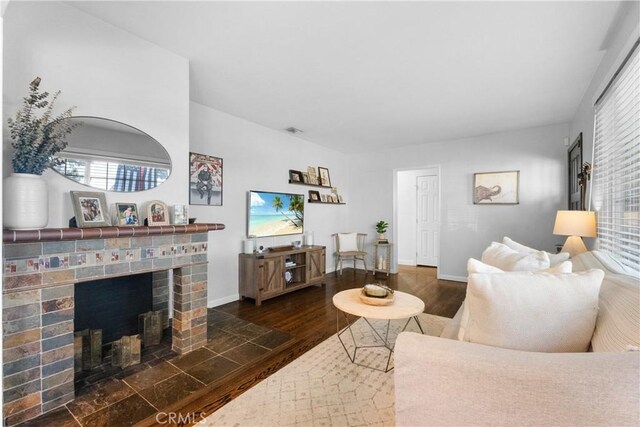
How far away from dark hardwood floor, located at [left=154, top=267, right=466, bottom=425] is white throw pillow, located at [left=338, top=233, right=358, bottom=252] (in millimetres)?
479

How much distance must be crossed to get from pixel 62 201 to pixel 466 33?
2912mm

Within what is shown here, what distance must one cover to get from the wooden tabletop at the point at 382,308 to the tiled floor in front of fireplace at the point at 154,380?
782 millimetres

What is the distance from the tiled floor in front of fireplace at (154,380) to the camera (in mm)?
1570

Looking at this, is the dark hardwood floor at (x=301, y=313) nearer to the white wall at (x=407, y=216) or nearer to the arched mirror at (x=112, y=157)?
the white wall at (x=407, y=216)

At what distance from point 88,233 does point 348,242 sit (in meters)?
4.25

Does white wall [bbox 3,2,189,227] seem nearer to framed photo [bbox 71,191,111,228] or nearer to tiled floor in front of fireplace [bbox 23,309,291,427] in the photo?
framed photo [bbox 71,191,111,228]

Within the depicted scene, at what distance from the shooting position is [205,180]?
3.31 m

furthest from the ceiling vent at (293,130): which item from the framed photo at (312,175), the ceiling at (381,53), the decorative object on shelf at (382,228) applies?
the decorative object on shelf at (382,228)

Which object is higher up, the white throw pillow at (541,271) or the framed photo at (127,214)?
the framed photo at (127,214)

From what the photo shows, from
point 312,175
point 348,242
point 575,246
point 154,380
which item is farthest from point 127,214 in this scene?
point 348,242

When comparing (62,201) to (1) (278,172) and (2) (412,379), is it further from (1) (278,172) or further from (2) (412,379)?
(1) (278,172)

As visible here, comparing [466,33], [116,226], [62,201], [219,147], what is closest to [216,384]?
[116,226]

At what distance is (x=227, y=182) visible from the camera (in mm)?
3582

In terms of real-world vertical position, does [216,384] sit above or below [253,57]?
below
